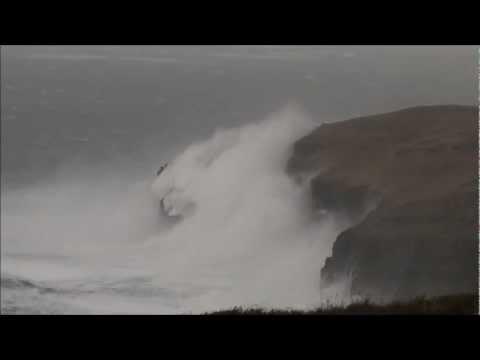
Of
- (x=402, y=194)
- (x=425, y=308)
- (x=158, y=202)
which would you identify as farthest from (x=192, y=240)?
(x=425, y=308)

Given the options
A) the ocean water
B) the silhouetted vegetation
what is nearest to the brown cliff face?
the ocean water

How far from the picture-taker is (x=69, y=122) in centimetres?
8050

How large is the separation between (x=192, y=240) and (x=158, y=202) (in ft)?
21.5

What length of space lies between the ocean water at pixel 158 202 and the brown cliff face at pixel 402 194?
3.48ft

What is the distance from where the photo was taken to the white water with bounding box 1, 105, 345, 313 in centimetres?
2620

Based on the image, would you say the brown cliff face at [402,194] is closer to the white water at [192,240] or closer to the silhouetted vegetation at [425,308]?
the white water at [192,240]

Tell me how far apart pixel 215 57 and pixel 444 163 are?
139438mm

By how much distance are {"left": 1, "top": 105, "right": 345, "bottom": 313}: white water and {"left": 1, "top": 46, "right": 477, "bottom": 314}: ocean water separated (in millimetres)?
70

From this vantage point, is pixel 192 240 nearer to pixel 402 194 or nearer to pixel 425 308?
pixel 402 194

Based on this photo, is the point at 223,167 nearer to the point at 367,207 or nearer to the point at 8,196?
the point at 367,207

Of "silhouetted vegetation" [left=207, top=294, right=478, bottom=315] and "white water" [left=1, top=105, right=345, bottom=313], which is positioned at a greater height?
"white water" [left=1, top=105, right=345, bottom=313]

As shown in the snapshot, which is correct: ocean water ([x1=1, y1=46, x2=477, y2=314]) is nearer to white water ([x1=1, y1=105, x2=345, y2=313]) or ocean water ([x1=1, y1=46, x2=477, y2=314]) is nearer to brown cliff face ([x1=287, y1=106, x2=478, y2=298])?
white water ([x1=1, y1=105, x2=345, y2=313])

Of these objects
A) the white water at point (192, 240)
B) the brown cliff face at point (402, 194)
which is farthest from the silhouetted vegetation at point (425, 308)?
the white water at point (192, 240)

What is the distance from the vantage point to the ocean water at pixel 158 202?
26.9 m
